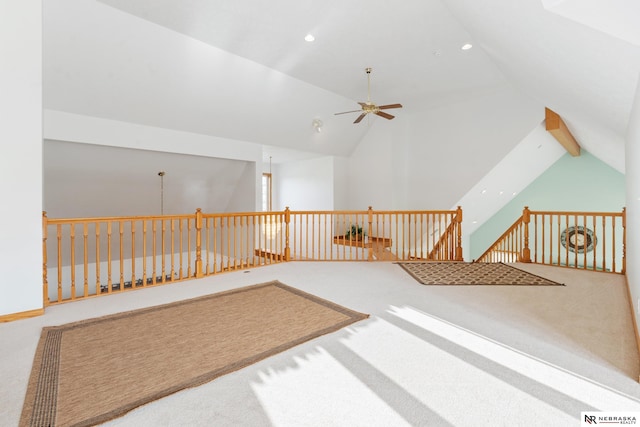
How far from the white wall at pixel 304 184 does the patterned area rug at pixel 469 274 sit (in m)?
3.70

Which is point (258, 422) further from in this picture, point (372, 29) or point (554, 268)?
point (554, 268)

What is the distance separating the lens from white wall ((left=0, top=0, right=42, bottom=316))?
258 centimetres

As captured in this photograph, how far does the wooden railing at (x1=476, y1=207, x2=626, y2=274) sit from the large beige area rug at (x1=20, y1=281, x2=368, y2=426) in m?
3.98

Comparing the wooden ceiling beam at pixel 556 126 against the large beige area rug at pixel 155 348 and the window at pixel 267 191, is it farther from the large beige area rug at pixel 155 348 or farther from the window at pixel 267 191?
the window at pixel 267 191

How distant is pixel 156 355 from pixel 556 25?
3.76 metres

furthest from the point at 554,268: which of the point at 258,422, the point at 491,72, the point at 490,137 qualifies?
the point at 258,422

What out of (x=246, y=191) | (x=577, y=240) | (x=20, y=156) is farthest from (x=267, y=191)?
(x=577, y=240)

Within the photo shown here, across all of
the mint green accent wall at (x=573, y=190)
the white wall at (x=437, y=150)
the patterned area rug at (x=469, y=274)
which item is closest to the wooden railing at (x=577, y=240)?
the mint green accent wall at (x=573, y=190)

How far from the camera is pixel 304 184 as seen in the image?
853 cm

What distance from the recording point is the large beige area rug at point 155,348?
1.56 metres

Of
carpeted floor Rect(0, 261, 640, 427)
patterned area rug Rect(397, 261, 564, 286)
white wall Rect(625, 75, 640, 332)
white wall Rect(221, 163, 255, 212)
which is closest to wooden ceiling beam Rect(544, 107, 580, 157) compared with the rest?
white wall Rect(625, 75, 640, 332)

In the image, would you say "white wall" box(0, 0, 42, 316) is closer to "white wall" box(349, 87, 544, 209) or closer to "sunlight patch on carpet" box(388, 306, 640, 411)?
"sunlight patch on carpet" box(388, 306, 640, 411)

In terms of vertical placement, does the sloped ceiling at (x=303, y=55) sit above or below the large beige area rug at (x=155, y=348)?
above

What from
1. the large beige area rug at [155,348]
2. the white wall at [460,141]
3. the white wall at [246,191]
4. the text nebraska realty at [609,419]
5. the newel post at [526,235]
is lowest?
the text nebraska realty at [609,419]
